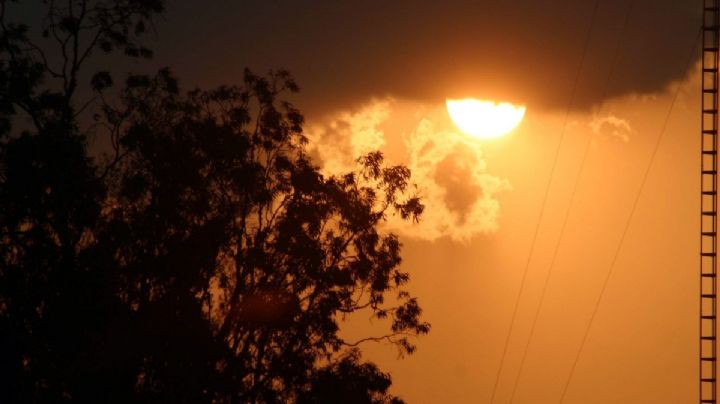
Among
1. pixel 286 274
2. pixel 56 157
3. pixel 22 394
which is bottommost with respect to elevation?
pixel 22 394

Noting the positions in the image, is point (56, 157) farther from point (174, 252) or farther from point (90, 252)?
point (174, 252)

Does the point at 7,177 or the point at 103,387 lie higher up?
Answer: the point at 7,177

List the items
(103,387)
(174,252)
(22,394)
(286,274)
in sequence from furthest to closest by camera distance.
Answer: (286,274)
(174,252)
(103,387)
(22,394)

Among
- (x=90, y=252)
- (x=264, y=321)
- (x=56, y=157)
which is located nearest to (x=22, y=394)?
(x=90, y=252)

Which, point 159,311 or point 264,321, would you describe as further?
point 264,321

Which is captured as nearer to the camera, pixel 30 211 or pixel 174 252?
pixel 30 211

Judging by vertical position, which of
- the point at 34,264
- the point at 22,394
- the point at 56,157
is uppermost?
the point at 56,157

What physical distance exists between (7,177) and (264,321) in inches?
329

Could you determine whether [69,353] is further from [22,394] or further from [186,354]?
[186,354]

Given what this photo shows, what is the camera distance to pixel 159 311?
95.7 ft

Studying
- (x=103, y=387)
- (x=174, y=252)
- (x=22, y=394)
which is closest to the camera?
(x=22, y=394)

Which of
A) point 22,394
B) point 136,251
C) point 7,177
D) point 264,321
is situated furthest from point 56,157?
point 264,321

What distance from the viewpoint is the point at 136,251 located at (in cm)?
2897

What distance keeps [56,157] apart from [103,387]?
5.93 metres
